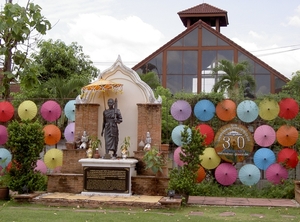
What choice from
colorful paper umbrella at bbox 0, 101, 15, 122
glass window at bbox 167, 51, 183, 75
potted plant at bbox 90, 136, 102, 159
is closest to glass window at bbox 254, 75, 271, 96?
glass window at bbox 167, 51, 183, 75

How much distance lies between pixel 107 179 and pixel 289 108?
562cm

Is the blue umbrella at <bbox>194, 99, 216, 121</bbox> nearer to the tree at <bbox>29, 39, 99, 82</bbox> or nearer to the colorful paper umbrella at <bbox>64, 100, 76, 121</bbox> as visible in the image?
the colorful paper umbrella at <bbox>64, 100, 76, 121</bbox>

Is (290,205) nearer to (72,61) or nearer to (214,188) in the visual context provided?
(214,188)

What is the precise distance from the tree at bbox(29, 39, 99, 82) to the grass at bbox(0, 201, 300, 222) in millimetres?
14781

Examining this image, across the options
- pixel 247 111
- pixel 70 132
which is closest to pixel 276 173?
pixel 247 111

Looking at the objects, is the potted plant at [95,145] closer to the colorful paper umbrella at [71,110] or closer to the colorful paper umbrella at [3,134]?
the colorful paper umbrella at [71,110]

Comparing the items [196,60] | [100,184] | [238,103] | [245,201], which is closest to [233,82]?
[196,60]

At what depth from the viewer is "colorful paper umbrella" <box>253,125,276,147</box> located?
45.3 feet

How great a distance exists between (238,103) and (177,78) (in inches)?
563

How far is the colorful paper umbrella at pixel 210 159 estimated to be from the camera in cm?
1391

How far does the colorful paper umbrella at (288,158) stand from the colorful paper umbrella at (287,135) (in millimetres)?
207

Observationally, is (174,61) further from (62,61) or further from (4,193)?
Result: (4,193)

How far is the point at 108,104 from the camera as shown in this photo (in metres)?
12.5

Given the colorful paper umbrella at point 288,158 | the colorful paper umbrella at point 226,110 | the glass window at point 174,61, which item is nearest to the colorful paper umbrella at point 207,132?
the colorful paper umbrella at point 226,110
